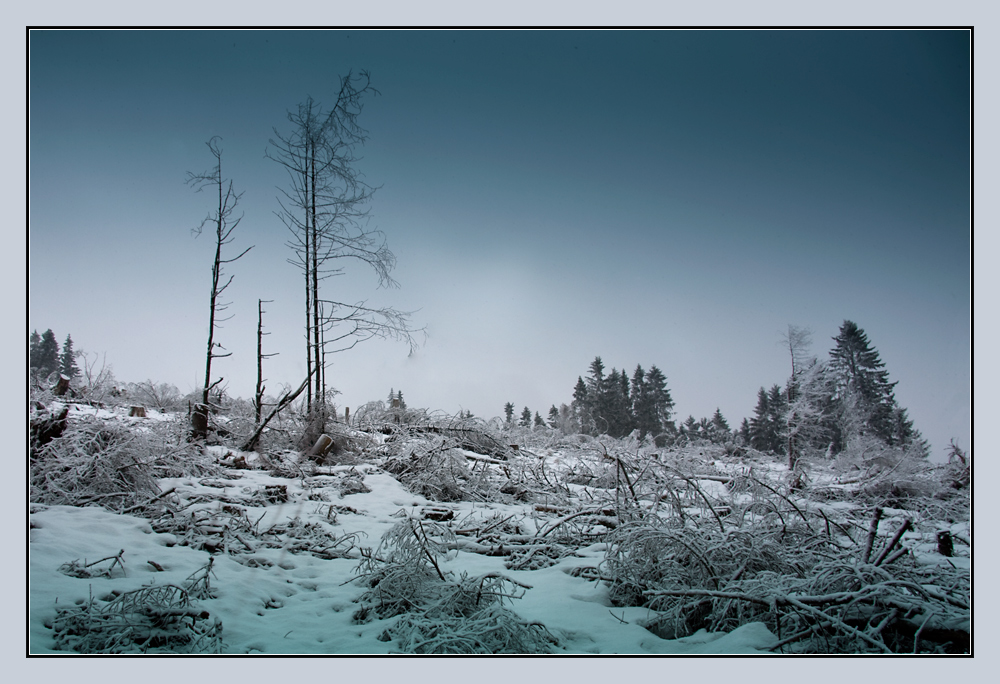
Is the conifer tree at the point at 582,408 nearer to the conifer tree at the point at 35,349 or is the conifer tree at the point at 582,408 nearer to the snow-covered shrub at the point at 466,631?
the snow-covered shrub at the point at 466,631

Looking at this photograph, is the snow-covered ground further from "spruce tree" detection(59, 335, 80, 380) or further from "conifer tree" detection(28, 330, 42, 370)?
"conifer tree" detection(28, 330, 42, 370)

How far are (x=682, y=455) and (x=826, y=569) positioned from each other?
2311mm

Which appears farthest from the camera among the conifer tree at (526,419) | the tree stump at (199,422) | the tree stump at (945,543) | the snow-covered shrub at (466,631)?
the conifer tree at (526,419)

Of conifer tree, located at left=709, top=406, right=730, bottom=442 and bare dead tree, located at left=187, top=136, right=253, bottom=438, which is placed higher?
bare dead tree, located at left=187, top=136, right=253, bottom=438

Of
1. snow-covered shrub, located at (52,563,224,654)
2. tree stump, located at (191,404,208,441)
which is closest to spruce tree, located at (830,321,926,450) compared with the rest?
snow-covered shrub, located at (52,563,224,654)

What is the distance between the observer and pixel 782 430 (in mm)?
5078

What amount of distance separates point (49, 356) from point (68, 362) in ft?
1.33

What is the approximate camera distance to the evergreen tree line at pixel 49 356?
3.59 metres

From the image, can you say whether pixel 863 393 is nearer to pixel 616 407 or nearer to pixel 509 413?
pixel 616 407

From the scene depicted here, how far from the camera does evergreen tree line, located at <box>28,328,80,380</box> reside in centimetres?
359

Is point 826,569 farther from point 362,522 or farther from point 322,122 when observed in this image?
point 322,122

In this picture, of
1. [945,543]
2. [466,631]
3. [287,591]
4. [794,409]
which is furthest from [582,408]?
[287,591]

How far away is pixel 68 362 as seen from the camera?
415 cm

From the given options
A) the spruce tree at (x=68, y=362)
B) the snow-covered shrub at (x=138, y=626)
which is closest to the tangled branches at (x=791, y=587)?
the snow-covered shrub at (x=138, y=626)
